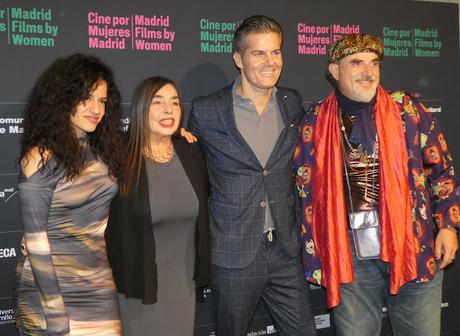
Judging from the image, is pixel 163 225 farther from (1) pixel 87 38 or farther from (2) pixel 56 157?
(1) pixel 87 38

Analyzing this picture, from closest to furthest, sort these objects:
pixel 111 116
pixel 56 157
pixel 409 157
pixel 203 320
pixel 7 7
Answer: pixel 56 157
pixel 111 116
pixel 409 157
pixel 7 7
pixel 203 320

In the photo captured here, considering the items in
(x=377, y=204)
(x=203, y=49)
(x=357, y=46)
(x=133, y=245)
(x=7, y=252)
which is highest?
(x=203, y=49)

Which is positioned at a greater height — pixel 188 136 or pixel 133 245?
pixel 188 136

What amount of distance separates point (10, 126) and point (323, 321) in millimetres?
2378

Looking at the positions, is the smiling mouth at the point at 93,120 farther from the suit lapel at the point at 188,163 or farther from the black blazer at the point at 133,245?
the suit lapel at the point at 188,163

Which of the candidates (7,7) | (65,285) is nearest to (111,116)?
(65,285)

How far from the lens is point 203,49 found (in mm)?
3297

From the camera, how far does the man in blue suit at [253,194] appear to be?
8.84 ft

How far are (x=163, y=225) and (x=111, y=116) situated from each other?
1.83 ft

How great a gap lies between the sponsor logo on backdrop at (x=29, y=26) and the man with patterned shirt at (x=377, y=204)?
5.15 feet

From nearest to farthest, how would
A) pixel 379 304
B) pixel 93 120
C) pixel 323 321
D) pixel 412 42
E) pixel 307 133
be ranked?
pixel 93 120
pixel 379 304
pixel 307 133
pixel 323 321
pixel 412 42

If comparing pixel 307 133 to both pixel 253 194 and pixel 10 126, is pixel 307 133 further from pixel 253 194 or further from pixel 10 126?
pixel 10 126

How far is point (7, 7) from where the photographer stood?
2887mm

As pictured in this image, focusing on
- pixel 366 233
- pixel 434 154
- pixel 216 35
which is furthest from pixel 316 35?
pixel 366 233
